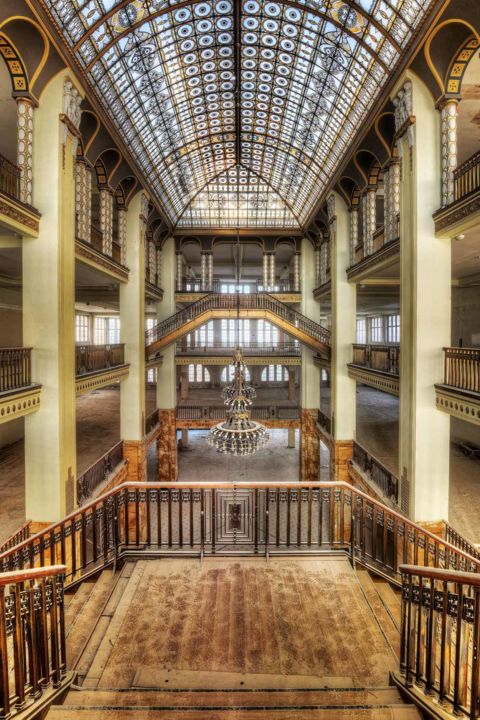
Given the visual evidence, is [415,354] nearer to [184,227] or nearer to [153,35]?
[153,35]

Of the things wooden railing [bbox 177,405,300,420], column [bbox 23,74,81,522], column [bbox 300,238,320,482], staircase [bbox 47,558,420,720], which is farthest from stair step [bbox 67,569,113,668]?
column [bbox 300,238,320,482]

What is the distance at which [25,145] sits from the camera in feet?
27.6

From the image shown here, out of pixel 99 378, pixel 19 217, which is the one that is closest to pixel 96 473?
pixel 99 378

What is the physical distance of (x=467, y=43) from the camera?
24.9 ft

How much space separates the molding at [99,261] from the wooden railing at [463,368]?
9.14m

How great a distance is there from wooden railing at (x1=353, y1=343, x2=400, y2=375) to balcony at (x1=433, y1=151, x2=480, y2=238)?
3288 millimetres

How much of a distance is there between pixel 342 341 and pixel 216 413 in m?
7.63

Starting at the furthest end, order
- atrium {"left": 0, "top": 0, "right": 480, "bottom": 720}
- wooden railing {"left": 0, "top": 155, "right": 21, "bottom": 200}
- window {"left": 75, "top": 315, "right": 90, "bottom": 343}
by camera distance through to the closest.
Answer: window {"left": 75, "top": 315, "right": 90, "bottom": 343}
wooden railing {"left": 0, "top": 155, "right": 21, "bottom": 200}
atrium {"left": 0, "top": 0, "right": 480, "bottom": 720}

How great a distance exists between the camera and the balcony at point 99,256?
1038 centimetres

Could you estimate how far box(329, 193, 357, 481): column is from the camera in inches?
589

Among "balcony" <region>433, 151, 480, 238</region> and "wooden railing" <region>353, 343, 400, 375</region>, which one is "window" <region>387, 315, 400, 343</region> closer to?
"wooden railing" <region>353, 343, 400, 375</region>

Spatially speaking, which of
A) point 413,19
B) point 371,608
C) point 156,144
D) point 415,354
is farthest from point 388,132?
point 371,608

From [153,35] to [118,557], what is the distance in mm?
12125

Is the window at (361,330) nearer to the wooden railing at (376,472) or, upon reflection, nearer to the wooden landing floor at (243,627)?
the wooden railing at (376,472)
